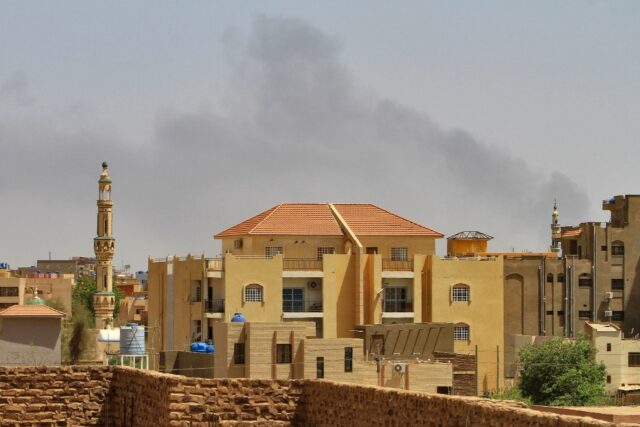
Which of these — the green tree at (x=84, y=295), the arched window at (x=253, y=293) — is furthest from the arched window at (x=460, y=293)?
the green tree at (x=84, y=295)

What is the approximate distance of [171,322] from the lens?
82.4m

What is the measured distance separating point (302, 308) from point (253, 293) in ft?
10.4

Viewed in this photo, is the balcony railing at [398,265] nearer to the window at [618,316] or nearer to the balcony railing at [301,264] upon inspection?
the balcony railing at [301,264]

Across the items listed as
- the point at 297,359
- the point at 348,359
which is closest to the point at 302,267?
the point at 348,359

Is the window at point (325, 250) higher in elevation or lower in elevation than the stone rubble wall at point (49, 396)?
higher

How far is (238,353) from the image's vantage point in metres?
62.4

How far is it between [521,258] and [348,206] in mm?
11219

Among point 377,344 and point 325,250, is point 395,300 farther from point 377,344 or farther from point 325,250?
point 377,344

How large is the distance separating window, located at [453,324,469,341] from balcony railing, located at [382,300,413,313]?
257 centimetres

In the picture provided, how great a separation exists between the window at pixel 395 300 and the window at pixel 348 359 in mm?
19998

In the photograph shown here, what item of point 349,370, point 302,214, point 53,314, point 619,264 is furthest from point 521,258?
point 53,314

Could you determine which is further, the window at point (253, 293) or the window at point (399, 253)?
the window at point (399, 253)

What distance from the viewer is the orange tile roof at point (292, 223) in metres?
83.6

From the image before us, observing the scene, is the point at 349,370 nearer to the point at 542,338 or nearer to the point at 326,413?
the point at 542,338
